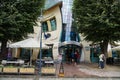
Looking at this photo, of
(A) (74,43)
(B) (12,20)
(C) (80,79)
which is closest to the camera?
(C) (80,79)

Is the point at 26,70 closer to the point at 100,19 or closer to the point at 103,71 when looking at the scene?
the point at 103,71

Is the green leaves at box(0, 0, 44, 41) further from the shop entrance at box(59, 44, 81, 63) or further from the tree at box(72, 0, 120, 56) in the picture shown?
the shop entrance at box(59, 44, 81, 63)

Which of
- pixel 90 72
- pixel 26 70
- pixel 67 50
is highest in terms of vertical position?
pixel 67 50

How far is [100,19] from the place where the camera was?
28953mm

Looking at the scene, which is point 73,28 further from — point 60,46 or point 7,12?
point 7,12

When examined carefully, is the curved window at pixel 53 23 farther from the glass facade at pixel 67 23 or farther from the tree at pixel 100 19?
the tree at pixel 100 19

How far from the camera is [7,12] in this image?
28562 millimetres

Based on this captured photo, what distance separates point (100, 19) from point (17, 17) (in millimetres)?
8291

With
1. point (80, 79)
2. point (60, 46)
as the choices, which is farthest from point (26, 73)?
point (60, 46)

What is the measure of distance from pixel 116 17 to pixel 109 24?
4.92 feet

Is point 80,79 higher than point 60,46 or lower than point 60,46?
lower

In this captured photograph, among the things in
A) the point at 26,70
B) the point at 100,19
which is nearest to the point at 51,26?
the point at 100,19

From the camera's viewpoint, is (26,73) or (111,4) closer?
(26,73)

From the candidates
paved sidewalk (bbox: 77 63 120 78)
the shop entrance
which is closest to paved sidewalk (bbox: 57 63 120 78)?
paved sidewalk (bbox: 77 63 120 78)
